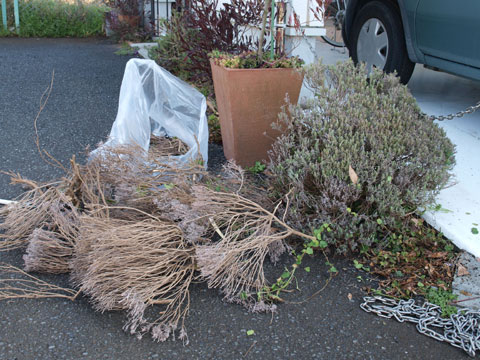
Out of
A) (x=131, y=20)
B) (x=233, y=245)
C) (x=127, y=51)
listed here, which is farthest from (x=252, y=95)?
(x=131, y=20)

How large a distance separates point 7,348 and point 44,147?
257cm

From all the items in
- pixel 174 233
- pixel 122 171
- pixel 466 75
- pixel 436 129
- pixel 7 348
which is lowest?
pixel 7 348

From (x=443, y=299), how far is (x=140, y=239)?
61.3 inches

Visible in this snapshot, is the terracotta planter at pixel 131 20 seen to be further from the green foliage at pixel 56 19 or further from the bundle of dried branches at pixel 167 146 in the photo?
the bundle of dried branches at pixel 167 146

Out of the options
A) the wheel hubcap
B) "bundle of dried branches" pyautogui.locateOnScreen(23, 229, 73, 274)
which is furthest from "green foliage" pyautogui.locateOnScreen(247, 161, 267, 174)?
the wheel hubcap

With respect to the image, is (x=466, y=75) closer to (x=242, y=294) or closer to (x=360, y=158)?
(x=360, y=158)

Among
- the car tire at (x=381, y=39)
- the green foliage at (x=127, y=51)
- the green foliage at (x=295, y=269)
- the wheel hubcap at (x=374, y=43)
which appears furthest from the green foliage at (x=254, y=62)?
the green foliage at (x=127, y=51)

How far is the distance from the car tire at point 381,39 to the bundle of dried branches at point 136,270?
277cm

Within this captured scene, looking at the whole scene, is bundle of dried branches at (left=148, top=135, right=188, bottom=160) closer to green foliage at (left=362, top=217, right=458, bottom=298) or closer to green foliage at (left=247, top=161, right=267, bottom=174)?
green foliage at (left=247, top=161, right=267, bottom=174)

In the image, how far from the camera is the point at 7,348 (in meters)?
2.14

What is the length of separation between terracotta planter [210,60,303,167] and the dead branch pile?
605mm

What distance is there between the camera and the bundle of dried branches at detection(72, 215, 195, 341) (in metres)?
2.31

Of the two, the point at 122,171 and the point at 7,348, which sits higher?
the point at 122,171

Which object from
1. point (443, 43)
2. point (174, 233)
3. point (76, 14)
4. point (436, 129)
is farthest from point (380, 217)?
point (76, 14)
